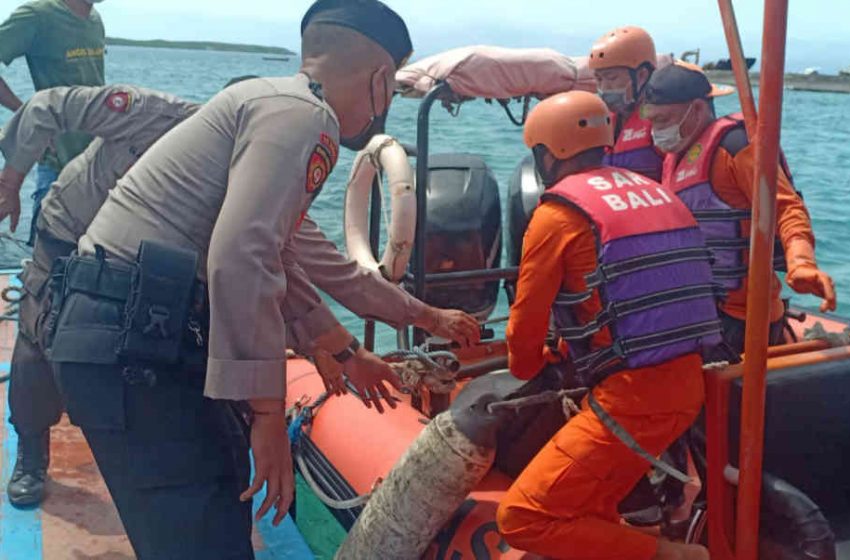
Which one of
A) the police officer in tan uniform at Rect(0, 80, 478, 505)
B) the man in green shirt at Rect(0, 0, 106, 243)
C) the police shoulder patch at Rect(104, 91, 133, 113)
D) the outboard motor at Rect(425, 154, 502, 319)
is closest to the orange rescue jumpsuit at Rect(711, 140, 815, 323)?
the police officer in tan uniform at Rect(0, 80, 478, 505)

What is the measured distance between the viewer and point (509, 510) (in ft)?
7.30

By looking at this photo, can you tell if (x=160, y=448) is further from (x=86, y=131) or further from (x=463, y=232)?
(x=463, y=232)

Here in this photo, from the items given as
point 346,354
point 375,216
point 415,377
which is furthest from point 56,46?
point 346,354

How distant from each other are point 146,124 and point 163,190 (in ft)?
4.33

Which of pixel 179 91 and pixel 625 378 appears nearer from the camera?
pixel 625 378

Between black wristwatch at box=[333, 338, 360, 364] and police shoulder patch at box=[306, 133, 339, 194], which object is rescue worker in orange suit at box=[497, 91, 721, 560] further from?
police shoulder patch at box=[306, 133, 339, 194]

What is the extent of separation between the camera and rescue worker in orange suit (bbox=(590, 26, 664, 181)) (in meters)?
3.89

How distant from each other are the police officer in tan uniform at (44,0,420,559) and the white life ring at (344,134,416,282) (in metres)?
1.84

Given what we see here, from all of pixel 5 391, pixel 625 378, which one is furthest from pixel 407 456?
pixel 5 391

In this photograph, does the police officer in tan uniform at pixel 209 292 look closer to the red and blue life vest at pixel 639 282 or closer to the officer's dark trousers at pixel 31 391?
the red and blue life vest at pixel 639 282

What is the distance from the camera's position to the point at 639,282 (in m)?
2.17

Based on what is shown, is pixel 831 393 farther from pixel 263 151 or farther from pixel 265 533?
pixel 265 533

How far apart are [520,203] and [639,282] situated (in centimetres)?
266

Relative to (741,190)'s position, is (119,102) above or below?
above
